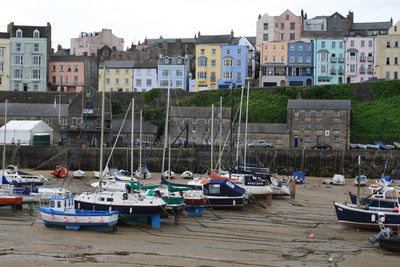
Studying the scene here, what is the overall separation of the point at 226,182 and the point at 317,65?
149ft

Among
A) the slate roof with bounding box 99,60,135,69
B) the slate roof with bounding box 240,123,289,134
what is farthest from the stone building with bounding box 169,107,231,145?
the slate roof with bounding box 99,60,135,69

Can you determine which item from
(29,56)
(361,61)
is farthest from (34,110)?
(361,61)

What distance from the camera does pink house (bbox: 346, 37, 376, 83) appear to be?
74.8 meters

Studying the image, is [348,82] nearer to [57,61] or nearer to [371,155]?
[371,155]

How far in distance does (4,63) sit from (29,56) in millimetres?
3070

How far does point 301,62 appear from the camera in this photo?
7544 centimetres

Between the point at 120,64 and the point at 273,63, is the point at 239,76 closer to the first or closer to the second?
the point at 273,63

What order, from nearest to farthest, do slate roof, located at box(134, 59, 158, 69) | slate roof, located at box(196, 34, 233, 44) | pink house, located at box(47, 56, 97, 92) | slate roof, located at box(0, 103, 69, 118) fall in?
slate roof, located at box(0, 103, 69, 118), pink house, located at box(47, 56, 97, 92), slate roof, located at box(134, 59, 158, 69), slate roof, located at box(196, 34, 233, 44)

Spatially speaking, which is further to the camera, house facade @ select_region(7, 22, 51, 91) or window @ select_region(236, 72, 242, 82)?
window @ select_region(236, 72, 242, 82)

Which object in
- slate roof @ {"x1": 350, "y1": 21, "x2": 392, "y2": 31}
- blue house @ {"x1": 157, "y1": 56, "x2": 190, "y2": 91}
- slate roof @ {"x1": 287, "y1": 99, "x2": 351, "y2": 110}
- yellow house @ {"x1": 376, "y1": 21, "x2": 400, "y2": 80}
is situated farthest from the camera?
slate roof @ {"x1": 350, "y1": 21, "x2": 392, "y2": 31}

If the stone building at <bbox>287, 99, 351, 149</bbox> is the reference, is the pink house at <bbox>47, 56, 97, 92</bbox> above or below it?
above

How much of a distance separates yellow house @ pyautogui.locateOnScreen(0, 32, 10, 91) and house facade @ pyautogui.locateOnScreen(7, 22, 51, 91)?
1.46 feet

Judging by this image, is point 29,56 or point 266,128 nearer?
point 266,128

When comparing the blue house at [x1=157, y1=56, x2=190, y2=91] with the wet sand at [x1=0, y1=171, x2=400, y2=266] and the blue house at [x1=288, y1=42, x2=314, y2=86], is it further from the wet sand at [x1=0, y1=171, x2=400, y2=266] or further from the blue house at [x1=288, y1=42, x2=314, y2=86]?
the wet sand at [x1=0, y1=171, x2=400, y2=266]
